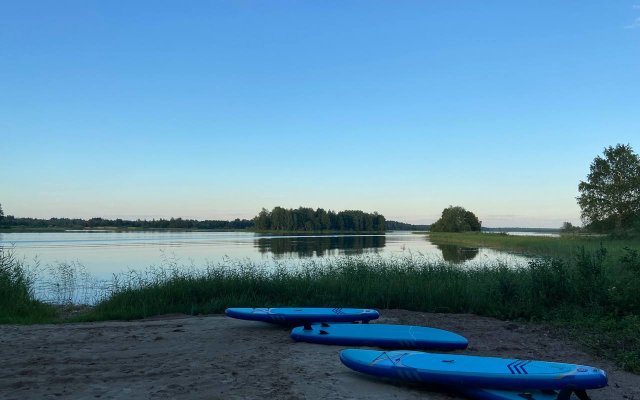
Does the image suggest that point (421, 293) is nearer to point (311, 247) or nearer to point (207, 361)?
point (207, 361)

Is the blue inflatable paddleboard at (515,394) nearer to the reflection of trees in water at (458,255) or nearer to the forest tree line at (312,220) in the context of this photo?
the reflection of trees in water at (458,255)

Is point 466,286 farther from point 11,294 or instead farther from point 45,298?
point 45,298

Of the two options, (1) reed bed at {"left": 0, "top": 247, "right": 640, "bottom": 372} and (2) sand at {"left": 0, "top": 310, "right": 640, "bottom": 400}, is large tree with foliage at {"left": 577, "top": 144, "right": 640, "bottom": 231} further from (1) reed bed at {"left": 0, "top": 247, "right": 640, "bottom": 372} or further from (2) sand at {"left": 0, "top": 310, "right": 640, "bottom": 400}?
(2) sand at {"left": 0, "top": 310, "right": 640, "bottom": 400}

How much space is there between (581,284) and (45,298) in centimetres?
1289

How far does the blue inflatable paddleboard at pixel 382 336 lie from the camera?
6.17m

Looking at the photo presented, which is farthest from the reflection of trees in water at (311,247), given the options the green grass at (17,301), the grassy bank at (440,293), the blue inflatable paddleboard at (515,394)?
the blue inflatable paddleboard at (515,394)

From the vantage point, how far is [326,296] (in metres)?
10.0

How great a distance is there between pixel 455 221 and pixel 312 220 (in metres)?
30.8

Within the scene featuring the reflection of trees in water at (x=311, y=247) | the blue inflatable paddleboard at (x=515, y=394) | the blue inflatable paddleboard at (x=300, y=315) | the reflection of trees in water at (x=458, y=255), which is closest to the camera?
the blue inflatable paddleboard at (x=515, y=394)

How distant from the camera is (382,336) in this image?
251 inches

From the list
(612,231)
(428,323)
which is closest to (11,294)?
(428,323)

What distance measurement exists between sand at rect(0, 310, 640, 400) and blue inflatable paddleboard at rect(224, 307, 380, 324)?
0.20 m

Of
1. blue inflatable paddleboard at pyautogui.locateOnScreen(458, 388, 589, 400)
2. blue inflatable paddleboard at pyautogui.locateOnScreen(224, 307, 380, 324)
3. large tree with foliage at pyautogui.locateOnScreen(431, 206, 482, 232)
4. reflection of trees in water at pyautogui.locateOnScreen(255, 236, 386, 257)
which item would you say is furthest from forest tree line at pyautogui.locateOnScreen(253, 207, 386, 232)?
blue inflatable paddleboard at pyautogui.locateOnScreen(458, 388, 589, 400)

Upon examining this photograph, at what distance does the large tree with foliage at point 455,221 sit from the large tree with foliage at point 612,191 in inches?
2467
